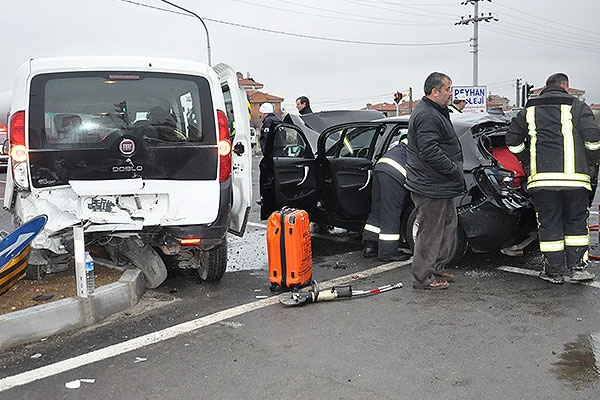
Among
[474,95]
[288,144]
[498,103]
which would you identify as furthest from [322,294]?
[498,103]

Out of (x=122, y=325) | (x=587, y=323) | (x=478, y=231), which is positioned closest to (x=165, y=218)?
(x=122, y=325)

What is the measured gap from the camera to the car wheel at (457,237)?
6145 mm

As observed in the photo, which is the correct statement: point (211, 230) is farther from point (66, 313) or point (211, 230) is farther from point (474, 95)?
point (474, 95)

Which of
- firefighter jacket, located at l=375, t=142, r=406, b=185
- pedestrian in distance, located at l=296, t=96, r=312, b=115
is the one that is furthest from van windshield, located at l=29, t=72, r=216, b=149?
pedestrian in distance, located at l=296, t=96, r=312, b=115

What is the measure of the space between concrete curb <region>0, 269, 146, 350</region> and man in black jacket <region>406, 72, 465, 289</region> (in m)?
2.51

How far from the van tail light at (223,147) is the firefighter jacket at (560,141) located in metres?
2.72

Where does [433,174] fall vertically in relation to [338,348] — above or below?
above

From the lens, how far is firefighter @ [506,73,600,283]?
547 centimetres

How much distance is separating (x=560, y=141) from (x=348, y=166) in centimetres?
235

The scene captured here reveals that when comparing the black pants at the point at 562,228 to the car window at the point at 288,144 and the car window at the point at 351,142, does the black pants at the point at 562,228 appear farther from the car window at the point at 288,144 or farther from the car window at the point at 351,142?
the car window at the point at 288,144

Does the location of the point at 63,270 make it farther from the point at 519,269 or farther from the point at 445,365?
the point at 519,269

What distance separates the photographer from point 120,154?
5.00 meters

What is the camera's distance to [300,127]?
7418 millimetres

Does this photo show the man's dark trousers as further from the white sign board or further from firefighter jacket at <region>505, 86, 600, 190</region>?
the white sign board
